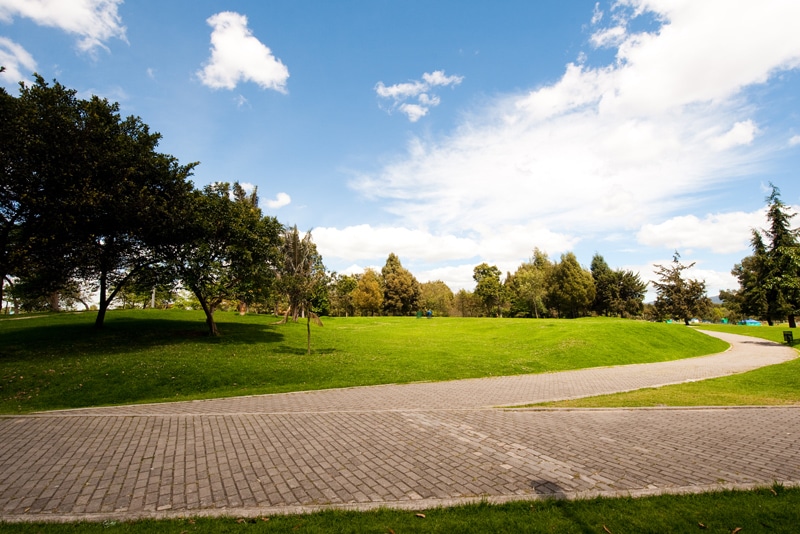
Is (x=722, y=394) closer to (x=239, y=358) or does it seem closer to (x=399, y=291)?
(x=239, y=358)

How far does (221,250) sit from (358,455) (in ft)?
68.2

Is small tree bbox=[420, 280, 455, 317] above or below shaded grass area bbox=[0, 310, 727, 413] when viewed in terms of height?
above

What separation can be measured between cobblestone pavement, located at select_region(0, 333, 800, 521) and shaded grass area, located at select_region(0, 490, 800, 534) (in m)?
0.24

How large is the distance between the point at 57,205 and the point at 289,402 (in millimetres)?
14657

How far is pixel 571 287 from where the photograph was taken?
62625 mm

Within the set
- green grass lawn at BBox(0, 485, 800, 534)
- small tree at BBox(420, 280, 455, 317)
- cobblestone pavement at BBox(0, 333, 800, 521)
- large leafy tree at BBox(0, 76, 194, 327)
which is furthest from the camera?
small tree at BBox(420, 280, 455, 317)

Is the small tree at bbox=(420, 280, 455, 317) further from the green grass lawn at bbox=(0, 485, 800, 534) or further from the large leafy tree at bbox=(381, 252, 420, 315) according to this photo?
the green grass lawn at bbox=(0, 485, 800, 534)

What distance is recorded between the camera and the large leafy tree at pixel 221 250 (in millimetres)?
21859

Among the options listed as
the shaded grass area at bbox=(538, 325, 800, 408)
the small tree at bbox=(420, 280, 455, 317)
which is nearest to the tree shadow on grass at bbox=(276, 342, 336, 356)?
the shaded grass area at bbox=(538, 325, 800, 408)

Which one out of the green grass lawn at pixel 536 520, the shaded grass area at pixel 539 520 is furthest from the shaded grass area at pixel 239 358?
the green grass lawn at pixel 536 520

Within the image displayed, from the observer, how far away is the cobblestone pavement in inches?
194

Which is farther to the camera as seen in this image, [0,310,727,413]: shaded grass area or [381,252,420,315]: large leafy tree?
[381,252,420,315]: large leafy tree

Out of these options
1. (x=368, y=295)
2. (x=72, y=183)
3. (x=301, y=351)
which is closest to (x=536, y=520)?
(x=301, y=351)

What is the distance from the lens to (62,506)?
4.78 metres
